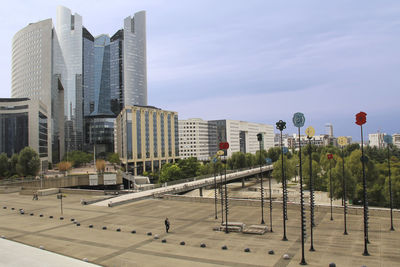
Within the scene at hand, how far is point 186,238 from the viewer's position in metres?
27.3

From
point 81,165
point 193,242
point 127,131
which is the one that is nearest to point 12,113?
point 127,131

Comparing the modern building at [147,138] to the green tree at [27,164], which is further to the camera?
the modern building at [147,138]

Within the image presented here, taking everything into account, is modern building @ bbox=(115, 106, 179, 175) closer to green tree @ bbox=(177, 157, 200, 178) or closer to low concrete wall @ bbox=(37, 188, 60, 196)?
green tree @ bbox=(177, 157, 200, 178)

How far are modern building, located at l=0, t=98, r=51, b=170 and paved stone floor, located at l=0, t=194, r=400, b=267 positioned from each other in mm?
73778

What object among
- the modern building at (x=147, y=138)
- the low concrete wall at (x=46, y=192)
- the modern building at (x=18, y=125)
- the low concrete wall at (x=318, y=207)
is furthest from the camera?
the modern building at (x=147, y=138)

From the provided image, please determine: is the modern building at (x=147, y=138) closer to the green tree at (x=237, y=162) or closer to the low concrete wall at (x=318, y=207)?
the green tree at (x=237, y=162)


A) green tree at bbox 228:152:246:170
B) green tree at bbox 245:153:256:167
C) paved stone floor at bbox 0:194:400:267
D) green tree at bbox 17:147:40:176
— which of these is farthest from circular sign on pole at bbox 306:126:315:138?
green tree at bbox 245:153:256:167

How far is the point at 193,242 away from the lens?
25906mm

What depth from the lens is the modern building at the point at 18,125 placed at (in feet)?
348

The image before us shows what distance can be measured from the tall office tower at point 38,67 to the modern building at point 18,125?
2068 centimetres

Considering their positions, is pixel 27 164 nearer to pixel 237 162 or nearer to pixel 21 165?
pixel 21 165

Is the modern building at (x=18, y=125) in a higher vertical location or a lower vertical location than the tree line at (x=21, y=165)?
higher

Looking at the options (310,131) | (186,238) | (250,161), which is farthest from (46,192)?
(250,161)

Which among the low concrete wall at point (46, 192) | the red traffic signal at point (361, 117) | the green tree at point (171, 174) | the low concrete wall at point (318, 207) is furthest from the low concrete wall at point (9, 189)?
the red traffic signal at point (361, 117)
